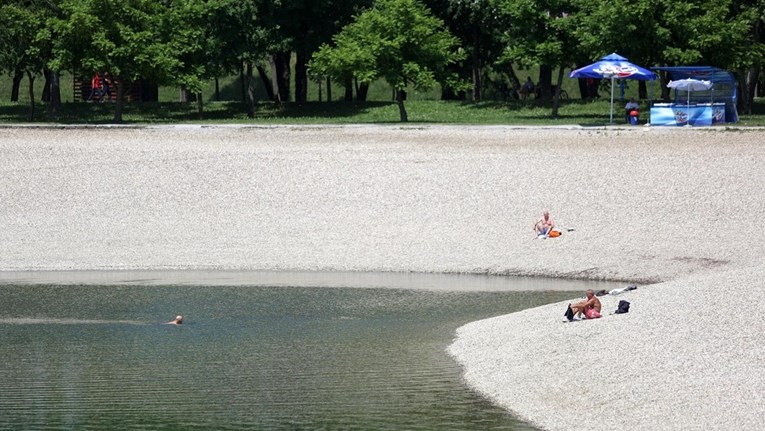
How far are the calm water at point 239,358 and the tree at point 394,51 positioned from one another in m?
24.9

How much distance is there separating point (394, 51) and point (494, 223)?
18821 mm

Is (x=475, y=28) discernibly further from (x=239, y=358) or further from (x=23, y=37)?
(x=239, y=358)

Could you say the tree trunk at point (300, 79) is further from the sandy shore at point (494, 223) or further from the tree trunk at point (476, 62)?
the sandy shore at point (494, 223)

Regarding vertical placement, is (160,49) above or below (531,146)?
above

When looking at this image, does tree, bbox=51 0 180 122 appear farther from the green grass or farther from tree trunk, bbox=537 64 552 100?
tree trunk, bbox=537 64 552 100

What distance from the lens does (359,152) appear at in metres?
44.4

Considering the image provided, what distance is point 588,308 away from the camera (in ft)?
71.5

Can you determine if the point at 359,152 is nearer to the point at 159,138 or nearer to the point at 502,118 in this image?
the point at 159,138

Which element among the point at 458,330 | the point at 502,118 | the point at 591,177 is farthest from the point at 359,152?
the point at 458,330

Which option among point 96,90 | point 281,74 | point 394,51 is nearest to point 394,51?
point 394,51

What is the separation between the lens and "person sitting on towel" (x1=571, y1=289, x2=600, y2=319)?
21703mm

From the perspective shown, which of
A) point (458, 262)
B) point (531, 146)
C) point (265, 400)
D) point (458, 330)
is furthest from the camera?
point (531, 146)

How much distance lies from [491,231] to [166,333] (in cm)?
1343

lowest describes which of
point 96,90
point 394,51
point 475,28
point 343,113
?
point 343,113
